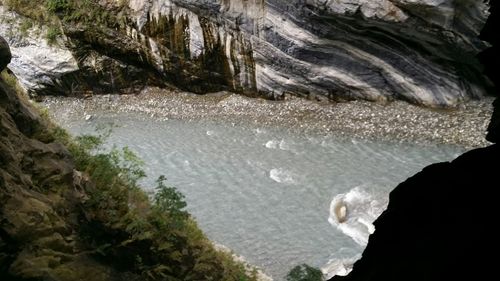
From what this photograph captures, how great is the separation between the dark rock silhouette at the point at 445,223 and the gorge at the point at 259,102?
48mm

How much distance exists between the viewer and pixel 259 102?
19344 millimetres

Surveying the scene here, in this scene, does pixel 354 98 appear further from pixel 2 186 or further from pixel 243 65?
pixel 2 186

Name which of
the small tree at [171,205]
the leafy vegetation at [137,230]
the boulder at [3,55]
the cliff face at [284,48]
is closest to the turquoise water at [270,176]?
the leafy vegetation at [137,230]

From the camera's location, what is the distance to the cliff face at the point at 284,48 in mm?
A: 15445

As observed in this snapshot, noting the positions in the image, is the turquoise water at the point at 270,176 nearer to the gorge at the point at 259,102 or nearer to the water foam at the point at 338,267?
the gorge at the point at 259,102

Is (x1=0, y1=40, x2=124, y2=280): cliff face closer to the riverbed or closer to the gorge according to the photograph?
→ the gorge

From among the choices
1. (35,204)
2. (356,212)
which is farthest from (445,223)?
(356,212)

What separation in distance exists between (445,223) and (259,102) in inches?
598

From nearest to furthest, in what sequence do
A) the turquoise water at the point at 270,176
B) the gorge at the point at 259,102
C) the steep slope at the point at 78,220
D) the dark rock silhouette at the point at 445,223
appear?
the dark rock silhouette at the point at 445,223 → the steep slope at the point at 78,220 → the gorge at the point at 259,102 → the turquoise water at the point at 270,176

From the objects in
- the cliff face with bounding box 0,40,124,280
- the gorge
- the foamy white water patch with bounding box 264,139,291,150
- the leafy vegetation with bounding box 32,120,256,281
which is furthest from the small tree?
the foamy white water patch with bounding box 264,139,291,150

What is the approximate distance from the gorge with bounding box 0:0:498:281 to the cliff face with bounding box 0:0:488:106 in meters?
0.05

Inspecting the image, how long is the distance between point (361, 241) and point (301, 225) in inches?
62.5

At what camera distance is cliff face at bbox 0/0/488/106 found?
1545cm

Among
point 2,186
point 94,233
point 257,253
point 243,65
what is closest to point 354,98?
point 243,65
